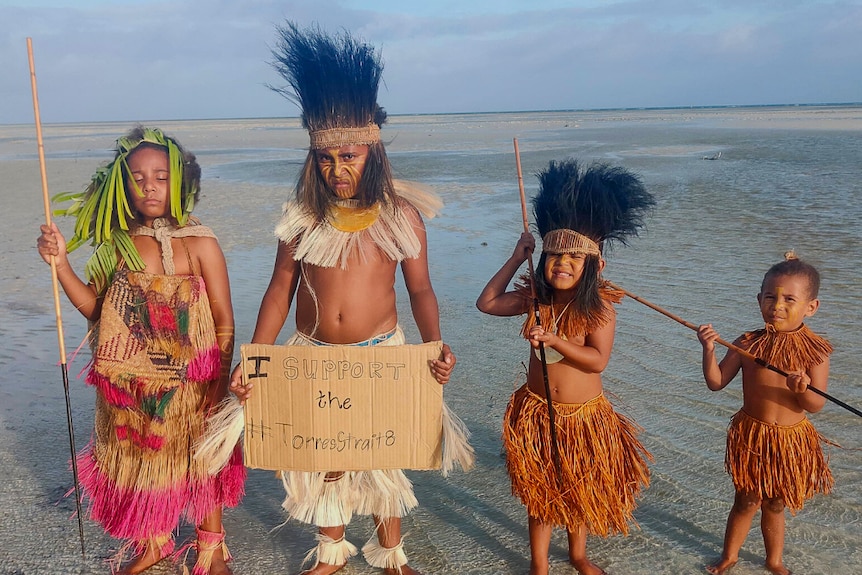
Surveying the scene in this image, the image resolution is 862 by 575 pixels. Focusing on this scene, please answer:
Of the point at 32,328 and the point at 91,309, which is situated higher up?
the point at 91,309

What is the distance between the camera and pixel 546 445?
2855 mm

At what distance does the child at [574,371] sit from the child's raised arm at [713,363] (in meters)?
0.34

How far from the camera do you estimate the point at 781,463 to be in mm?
2756

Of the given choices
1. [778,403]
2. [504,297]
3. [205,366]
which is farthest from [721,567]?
[205,366]

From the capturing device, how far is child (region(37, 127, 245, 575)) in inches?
112

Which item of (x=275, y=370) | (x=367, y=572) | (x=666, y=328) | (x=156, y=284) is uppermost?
(x=156, y=284)

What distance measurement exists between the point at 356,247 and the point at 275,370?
586 mm

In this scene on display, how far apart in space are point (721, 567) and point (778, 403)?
734mm

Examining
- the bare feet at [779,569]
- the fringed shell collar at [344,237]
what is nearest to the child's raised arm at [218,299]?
the fringed shell collar at [344,237]

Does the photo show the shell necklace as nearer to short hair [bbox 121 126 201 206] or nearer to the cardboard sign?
the cardboard sign

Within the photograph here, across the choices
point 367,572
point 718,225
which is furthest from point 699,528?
point 718,225

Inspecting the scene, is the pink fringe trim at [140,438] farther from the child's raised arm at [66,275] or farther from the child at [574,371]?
the child at [574,371]

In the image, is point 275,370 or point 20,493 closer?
point 275,370

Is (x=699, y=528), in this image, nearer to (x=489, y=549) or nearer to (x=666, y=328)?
(x=489, y=549)
